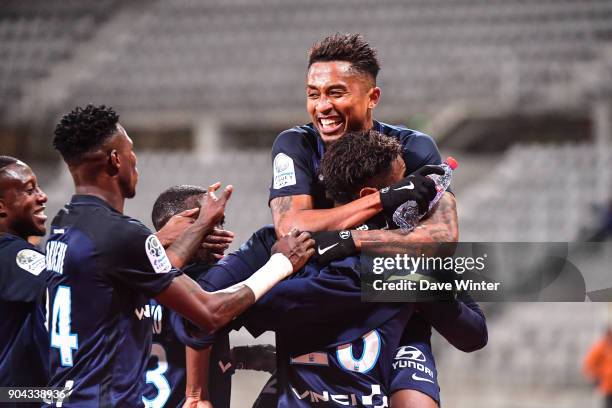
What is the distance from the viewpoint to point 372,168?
3.62 meters

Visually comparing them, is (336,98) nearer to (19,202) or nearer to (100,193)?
(100,193)

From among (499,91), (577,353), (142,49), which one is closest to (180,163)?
(142,49)

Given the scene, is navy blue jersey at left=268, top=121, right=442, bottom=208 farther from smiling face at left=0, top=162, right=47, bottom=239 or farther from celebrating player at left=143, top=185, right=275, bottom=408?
Answer: smiling face at left=0, top=162, right=47, bottom=239

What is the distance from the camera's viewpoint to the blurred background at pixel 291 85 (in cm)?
1524

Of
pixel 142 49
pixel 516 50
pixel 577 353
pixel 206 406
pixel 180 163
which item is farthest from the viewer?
pixel 142 49

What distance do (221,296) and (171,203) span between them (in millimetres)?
958

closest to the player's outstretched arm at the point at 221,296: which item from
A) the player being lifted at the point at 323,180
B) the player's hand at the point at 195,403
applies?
the player being lifted at the point at 323,180

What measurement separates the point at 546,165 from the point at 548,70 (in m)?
2.77

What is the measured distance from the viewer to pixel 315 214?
150 inches

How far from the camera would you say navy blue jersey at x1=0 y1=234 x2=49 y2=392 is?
4.05m

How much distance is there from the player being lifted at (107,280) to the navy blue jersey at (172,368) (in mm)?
451

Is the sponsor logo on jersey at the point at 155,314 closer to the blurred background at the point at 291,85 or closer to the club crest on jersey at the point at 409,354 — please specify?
the club crest on jersey at the point at 409,354

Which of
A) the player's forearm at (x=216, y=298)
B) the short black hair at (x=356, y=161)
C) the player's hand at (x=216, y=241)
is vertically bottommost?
the player's forearm at (x=216, y=298)

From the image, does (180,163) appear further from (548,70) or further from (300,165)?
(300,165)
